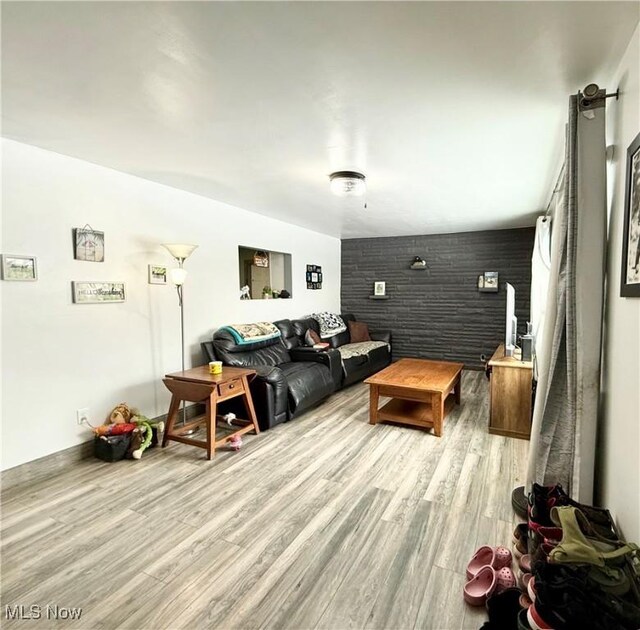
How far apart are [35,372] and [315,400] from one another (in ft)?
7.88

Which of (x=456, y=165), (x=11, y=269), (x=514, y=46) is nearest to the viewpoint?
(x=514, y=46)

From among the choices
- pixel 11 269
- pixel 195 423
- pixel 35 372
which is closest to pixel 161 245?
pixel 11 269

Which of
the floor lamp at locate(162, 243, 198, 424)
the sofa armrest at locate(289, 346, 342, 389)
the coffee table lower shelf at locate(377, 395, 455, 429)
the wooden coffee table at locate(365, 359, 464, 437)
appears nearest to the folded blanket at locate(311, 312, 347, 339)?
the sofa armrest at locate(289, 346, 342, 389)

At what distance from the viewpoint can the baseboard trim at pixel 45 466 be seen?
2319 mm

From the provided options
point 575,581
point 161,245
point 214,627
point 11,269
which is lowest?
point 214,627

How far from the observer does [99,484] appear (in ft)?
7.90

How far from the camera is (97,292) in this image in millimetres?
2791

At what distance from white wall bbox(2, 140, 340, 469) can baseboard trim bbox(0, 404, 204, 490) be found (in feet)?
0.16

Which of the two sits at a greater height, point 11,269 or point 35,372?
point 11,269

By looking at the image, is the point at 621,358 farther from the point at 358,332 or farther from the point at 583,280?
the point at 358,332

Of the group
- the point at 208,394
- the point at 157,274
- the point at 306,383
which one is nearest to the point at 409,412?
the point at 306,383

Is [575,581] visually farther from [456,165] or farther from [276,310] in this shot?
[276,310]

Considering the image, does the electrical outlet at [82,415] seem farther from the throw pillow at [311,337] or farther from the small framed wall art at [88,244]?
the throw pillow at [311,337]

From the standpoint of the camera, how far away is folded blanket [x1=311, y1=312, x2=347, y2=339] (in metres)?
5.39
